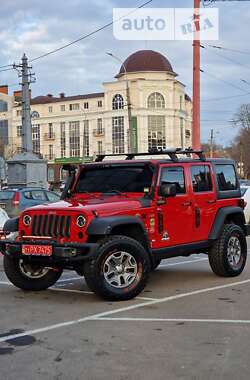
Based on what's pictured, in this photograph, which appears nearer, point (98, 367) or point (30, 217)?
point (98, 367)

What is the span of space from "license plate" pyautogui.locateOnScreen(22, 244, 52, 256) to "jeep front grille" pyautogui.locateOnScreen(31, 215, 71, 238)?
8.1 inches

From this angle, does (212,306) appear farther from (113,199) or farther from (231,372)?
(231,372)

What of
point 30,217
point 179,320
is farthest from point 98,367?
point 30,217

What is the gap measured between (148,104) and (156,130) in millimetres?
4617

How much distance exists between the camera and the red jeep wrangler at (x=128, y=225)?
7.50m

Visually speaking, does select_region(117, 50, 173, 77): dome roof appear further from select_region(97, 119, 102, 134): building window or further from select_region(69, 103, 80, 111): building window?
select_region(69, 103, 80, 111): building window

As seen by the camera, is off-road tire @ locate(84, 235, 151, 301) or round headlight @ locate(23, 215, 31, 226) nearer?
off-road tire @ locate(84, 235, 151, 301)

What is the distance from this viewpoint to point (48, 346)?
5594mm

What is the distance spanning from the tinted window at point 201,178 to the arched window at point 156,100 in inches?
3284

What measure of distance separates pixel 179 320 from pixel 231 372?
5.97 ft

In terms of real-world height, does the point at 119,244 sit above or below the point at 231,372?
above

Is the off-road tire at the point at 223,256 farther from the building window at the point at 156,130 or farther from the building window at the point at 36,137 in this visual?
the building window at the point at 36,137

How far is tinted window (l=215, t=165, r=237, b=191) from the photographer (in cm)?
984

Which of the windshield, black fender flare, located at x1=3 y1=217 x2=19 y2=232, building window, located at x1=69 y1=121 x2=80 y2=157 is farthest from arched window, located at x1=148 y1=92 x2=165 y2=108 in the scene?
black fender flare, located at x1=3 y1=217 x2=19 y2=232
